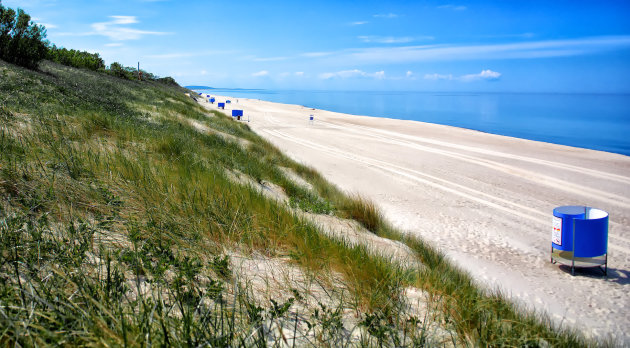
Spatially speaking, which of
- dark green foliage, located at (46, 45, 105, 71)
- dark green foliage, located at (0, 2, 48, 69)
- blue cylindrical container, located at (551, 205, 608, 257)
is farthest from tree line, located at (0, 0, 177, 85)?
blue cylindrical container, located at (551, 205, 608, 257)

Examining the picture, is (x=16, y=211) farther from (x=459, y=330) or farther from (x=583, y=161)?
(x=583, y=161)

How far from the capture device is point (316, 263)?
9.48 feet

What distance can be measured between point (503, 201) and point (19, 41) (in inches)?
1032

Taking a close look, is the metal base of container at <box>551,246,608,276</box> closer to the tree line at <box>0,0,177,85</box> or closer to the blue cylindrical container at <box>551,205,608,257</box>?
the blue cylindrical container at <box>551,205,608,257</box>

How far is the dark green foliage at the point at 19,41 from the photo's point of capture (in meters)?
20.6

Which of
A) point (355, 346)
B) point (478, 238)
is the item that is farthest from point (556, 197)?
point (355, 346)

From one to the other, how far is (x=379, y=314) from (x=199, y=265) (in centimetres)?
118

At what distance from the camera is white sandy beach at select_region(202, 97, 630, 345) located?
5.11 metres

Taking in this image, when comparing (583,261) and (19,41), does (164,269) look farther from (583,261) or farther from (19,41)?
(19,41)

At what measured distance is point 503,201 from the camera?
9.91 m

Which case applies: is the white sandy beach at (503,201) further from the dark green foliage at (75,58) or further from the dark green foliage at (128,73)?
the dark green foliage at (128,73)

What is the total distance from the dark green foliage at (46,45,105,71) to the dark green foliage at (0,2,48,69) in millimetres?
8987

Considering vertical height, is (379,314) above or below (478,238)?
above

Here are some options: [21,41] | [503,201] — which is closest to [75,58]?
[21,41]
